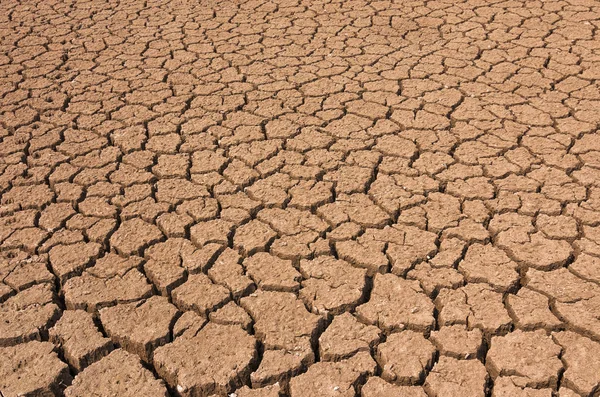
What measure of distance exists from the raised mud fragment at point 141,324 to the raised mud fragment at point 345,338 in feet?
1.93

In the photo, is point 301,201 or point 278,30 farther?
point 278,30

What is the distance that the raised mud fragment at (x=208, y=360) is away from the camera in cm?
234

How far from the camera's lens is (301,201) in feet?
10.7

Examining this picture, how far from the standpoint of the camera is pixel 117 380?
2.38 meters

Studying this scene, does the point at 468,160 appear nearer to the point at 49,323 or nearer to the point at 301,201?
the point at 301,201

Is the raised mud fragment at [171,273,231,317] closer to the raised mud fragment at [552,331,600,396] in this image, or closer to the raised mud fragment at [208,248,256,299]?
the raised mud fragment at [208,248,256,299]

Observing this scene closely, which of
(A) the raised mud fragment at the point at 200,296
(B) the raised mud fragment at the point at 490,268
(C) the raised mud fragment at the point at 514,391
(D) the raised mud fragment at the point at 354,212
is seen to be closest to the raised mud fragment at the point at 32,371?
(A) the raised mud fragment at the point at 200,296

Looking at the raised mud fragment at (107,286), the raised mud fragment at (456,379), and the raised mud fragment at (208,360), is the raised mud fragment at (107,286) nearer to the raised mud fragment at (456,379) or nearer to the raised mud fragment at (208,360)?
the raised mud fragment at (208,360)

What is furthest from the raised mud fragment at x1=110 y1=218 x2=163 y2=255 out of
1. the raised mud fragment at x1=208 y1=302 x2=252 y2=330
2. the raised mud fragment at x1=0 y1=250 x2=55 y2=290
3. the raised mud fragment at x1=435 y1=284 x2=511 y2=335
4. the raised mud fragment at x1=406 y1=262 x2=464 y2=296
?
the raised mud fragment at x1=435 y1=284 x2=511 y2=335

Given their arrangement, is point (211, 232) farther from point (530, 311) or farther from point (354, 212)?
point (530, 311)

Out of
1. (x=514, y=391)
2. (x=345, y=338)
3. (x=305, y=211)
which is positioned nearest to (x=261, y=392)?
(x=345, y=338)

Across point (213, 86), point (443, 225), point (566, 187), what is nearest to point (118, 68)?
point (213, 86)

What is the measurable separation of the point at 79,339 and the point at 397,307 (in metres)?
1.20

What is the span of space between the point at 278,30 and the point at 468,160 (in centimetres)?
237
